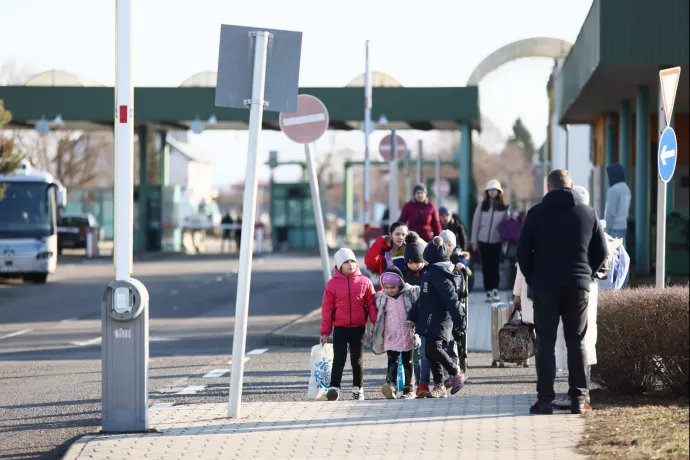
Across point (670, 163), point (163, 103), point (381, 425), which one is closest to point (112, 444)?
point (381, 425)

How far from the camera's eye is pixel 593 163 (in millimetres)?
42094

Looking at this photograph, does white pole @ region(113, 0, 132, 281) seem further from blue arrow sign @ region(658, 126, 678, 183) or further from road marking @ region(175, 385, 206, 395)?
blue arrow sign @ region(658, 126, 678, 183)

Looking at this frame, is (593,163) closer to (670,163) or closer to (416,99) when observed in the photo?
(416,99)

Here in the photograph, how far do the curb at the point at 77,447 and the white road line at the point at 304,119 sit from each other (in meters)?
7.41

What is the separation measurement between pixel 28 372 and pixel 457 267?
475cm

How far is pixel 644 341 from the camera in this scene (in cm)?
999

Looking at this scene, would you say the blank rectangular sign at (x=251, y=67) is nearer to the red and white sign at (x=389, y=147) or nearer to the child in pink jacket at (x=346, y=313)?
the child in pink jacket at (x=346, y=313)

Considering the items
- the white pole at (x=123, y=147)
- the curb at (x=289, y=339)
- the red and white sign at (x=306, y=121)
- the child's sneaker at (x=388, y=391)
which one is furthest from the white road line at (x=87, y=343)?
the white pole at (x=123, y=147)

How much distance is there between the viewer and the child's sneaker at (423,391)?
11.6 m

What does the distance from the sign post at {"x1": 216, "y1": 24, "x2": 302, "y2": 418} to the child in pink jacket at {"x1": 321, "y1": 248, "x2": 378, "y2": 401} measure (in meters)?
1.79

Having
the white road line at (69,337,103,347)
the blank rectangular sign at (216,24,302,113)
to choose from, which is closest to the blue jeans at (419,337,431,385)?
the blank rectangular sign at (216,24,302,113)

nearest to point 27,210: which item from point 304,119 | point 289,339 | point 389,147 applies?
point 389,147

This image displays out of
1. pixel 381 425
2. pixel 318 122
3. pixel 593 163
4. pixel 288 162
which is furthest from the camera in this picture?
pixel 288 162

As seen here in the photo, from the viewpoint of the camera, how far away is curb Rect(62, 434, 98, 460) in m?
8.43
